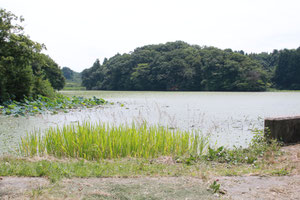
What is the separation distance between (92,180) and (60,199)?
804 millimetres

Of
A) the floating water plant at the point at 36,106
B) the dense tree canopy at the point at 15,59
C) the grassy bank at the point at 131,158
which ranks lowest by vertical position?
the grassy bank at the point at 131,158

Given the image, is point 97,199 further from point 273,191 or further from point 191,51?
point 191,51

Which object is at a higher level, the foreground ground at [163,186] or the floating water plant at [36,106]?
the floating water plant at [36,106]

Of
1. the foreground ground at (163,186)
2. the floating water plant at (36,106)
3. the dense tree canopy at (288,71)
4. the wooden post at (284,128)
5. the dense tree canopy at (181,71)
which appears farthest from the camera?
the dense tree canopy at (288,71)

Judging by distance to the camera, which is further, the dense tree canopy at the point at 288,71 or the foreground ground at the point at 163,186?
the dense tree canopy at the point at 288,71

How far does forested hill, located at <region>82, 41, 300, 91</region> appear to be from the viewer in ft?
182

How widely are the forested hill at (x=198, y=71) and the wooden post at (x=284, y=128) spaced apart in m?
48.1

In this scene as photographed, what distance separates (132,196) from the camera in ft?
11.4

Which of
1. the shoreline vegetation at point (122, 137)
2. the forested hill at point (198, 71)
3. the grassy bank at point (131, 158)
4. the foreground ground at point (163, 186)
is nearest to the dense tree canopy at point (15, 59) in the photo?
the shoreline vegetation at point (122, 137)

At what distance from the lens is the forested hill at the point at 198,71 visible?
55.3 meters

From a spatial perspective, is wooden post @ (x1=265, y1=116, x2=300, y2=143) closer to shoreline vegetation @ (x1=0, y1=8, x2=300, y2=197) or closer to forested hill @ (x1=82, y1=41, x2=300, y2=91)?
shoreline vegetation @ (x1=0, y1=8, x2=300, y2=197)

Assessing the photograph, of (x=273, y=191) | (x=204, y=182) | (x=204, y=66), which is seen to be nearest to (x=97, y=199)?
(x=204, y=182)

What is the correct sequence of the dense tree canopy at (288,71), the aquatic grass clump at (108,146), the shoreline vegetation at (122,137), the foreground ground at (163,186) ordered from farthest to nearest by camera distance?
the dense tree canopy at (288,71), the aquatic grass clump at (108,146), the shoreline vegetation at (122,137), the foreground ground at (163,186)

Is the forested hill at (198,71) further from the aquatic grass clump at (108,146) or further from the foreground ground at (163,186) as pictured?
the foreground ground at (163,186)
